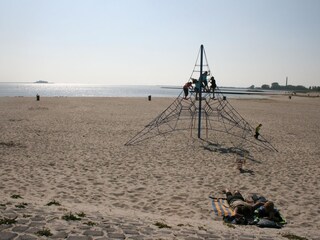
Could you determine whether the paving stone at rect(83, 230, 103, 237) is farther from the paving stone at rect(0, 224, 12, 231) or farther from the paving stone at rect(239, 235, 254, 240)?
the paving stone at rect(239, 235, 254, 240)

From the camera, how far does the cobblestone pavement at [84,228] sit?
566 cm

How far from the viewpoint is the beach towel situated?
7883mm

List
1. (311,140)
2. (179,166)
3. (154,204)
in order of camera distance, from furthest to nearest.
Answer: (311,140) < (179,166) < (154,204)

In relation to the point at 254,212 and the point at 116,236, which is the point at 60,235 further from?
the point at 254,212

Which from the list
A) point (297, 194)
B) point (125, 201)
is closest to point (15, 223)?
point (125, 201)

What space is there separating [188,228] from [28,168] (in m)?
7.29

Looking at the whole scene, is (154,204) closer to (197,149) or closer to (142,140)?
(197,149)

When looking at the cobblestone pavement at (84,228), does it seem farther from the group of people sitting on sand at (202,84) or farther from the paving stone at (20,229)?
the group of people sitting on sand at (202,84)

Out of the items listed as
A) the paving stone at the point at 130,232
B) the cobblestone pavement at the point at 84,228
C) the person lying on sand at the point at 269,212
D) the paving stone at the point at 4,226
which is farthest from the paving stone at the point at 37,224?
the person lying on sand at the point at 269,212

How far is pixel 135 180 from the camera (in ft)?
33.9

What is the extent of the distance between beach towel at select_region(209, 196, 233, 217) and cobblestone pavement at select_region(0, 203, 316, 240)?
3.53ft

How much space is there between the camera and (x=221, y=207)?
27.0 feet

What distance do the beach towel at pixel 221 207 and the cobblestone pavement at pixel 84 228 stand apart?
1.07m

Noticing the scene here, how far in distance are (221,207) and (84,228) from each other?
388 centimetres
